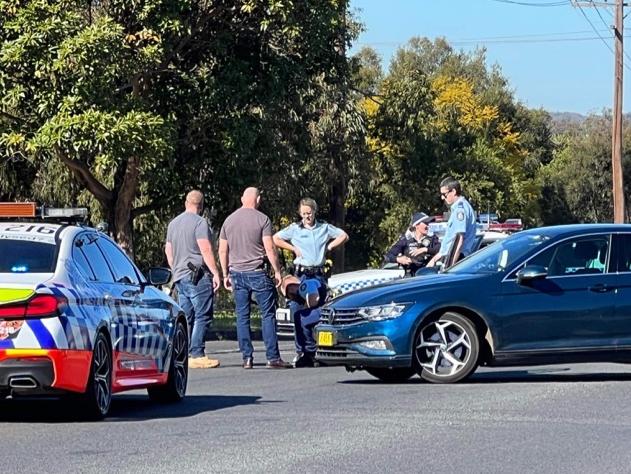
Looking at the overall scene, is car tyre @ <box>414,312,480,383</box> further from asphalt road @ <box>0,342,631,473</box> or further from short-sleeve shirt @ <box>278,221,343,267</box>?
short-sleeve shirt @ <box>278,221,343,267</box>

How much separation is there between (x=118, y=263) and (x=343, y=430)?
253cm

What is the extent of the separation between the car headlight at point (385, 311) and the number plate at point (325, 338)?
49 centimetres

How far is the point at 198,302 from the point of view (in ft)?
50.2

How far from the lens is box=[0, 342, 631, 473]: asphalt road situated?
8.16m

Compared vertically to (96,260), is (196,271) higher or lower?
lower

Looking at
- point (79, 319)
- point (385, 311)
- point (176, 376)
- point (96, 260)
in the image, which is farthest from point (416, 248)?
point (79, 319)

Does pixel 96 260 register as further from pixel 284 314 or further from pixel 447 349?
pixel 284 314

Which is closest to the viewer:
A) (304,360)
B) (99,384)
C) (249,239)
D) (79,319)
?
(79,319)

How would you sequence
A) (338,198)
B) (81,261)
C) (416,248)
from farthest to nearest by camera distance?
(338,198) → (416,248) → (81,261)

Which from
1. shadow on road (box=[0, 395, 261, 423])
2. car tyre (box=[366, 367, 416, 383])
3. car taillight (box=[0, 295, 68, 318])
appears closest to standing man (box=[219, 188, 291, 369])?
car tyre (box=[366, 367, 416, 383])

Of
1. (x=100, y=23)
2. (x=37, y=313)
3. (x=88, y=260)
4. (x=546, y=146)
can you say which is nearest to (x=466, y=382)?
(x=88, y=260)

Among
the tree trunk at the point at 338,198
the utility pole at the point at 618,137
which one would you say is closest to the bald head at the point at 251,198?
the tree trunk at the point at 338,198

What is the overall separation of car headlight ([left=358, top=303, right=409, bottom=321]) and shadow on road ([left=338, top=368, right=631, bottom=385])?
74 centimetres

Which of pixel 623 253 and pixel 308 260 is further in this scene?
pixel 308 260
